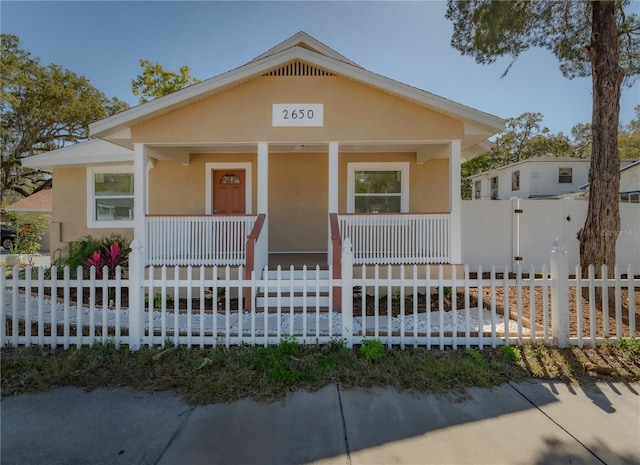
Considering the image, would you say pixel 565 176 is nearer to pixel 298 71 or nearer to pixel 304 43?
pixel 304 43

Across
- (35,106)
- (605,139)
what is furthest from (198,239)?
(35,106)

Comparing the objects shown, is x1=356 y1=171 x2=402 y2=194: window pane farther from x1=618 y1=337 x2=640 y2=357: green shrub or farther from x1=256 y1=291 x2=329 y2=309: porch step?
x1=618 y1=337 x2=640 y2=357: green shrub

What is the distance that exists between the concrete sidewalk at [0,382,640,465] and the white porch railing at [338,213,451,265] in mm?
3780

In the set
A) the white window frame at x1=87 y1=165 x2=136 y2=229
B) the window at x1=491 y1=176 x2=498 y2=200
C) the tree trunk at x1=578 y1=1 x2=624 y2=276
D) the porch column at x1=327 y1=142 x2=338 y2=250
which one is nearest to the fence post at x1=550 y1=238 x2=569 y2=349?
the tree trunk at x1=578 y1=1 x2=624 y2=276

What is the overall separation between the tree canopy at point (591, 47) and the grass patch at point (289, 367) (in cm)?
310

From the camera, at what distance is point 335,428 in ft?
9.22

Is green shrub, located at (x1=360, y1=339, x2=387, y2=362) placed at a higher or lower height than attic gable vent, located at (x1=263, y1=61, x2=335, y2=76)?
lower

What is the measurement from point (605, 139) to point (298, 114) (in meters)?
5.79

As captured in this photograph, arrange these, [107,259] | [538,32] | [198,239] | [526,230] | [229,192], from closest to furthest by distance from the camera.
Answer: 1. [198,239]
2. [107,259]
3. [538,32]
4. [526,230]
5. [229,192]

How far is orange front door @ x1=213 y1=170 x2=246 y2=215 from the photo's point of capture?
9.36 m

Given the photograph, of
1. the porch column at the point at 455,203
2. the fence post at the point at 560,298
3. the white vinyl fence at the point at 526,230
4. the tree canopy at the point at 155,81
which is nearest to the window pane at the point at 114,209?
the porch column at the point at 455,203

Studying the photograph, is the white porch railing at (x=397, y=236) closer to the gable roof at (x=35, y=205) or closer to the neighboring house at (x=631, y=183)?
the neighboring house at (x=631, y=183)

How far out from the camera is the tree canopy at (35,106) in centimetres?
2139

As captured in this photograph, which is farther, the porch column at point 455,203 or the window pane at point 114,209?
the window pane at point 114,209
